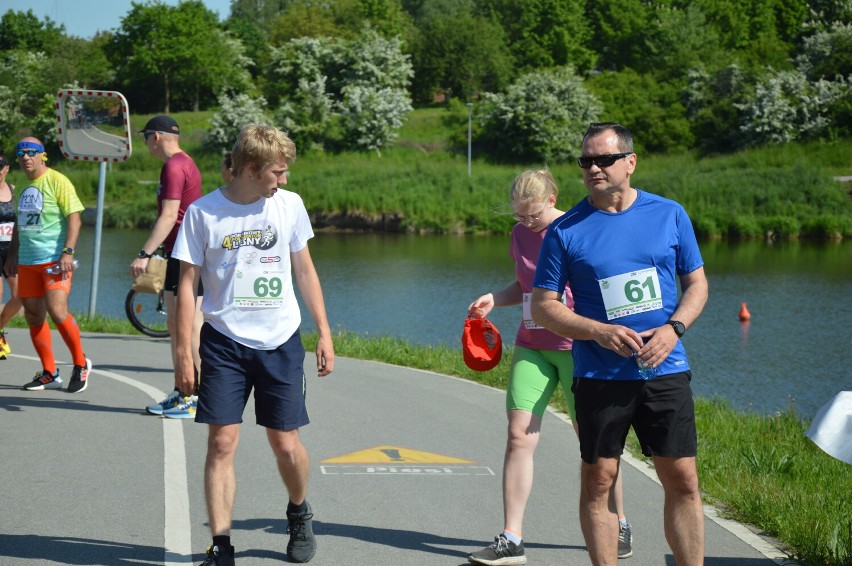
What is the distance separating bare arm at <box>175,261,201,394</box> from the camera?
5648 millimetres

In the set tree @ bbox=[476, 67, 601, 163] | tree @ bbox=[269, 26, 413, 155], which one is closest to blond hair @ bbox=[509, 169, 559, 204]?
tree @ bbox=[476, 67, 601, 163]

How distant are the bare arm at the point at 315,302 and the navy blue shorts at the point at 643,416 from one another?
147 cm

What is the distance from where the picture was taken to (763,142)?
70.3m

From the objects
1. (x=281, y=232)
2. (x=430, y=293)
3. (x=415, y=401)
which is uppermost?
(x=281, y=232)

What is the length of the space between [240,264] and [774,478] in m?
3.93

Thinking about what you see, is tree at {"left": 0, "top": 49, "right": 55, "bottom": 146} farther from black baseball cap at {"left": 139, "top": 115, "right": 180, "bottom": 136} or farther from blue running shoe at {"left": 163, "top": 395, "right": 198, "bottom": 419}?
blue running shoe at {"left": 163, "top": 395, "right": 198, "bottom": 419}

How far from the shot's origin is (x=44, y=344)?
10547 millimetres

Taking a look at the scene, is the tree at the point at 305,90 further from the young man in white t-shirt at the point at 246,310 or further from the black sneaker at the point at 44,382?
the young man in white t-shirt at the point at 246,310

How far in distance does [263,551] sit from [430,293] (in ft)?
84.3

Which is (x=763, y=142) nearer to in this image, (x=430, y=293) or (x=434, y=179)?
(x=434, y=179)

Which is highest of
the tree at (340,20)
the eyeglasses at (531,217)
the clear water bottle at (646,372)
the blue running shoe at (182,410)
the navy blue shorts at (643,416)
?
the tree at (340,20)

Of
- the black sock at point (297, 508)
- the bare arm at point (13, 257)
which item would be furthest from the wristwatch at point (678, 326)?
the bare arm at point (13, 257)

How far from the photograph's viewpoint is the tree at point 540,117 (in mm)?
73750

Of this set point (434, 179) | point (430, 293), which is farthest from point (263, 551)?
point (434, 179)
